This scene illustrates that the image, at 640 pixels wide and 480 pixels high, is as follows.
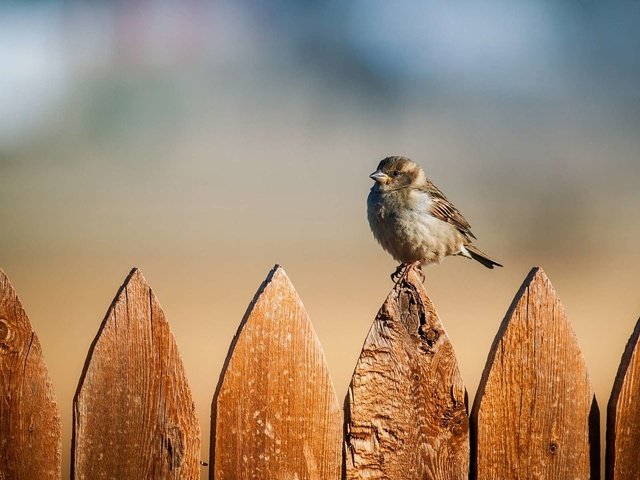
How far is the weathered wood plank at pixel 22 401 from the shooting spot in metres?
2.26

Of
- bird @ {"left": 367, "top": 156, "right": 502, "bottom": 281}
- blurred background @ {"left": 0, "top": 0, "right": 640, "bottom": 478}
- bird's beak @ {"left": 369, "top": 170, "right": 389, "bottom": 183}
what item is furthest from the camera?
blurred background @ {"left": 0, "top": 0, "right": 640, "bottom": 478}

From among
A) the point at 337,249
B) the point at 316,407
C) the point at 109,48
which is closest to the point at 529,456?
the point at 316,407

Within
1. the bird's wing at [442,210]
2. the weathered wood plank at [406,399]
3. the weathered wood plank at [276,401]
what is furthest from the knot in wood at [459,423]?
the bird's wing at [442,210]

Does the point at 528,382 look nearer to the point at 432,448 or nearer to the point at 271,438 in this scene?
the point at 432,448

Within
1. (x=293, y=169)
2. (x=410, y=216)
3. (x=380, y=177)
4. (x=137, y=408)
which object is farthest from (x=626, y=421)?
(x=293, y=169)

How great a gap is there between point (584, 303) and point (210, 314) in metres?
3.70

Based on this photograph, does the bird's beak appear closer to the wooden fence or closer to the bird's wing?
the bird's wing

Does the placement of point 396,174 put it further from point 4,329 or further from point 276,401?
point 4,329

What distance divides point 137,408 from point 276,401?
0.35m

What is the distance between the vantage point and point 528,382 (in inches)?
90.3

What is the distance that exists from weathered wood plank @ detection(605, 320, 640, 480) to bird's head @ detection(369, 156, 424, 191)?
2437mm

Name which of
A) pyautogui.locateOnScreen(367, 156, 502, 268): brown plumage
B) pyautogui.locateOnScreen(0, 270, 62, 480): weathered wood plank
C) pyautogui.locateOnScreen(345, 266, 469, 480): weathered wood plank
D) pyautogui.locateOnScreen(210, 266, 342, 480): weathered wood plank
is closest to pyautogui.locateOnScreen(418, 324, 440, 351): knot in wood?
pyautogui.locateOnScreen(345, 266, 469, 480): weathered wood plank

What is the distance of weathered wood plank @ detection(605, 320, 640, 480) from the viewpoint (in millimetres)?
2297

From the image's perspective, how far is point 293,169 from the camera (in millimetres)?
12461
